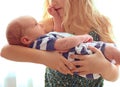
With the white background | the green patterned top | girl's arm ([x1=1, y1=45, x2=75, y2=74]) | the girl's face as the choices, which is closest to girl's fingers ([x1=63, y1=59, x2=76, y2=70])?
girl's arm ([x1=1, y1=45, x2=75, y2=74])

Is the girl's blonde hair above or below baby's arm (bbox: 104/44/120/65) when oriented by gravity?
above

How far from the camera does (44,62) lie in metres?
0.94

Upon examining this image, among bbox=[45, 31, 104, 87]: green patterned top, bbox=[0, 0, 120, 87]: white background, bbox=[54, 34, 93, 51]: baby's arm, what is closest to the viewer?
bbox=[54, 34, 93, 51]: baby's arm

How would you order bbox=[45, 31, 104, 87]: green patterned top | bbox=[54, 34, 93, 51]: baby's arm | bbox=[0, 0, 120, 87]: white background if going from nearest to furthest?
bbox=[54, 34, 93, 51]: baby's arm → bbox=[45, 31, 104, 87]: green patterned top → bbox=[0, 0, 120, 87]: white background

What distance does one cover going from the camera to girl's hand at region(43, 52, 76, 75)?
35.7 inches

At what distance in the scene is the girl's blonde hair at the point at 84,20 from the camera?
1.04 meters

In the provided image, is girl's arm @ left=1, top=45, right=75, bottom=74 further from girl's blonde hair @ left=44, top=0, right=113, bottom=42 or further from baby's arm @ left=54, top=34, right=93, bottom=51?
girl's blonde hair @ left=44, top=0, right=113, bottom=42

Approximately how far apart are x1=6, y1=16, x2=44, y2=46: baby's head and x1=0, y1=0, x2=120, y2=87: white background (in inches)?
16.8

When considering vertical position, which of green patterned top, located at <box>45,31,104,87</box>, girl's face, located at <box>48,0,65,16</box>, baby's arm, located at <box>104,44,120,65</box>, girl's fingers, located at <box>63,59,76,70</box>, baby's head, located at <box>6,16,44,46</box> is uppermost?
girl's face, located at <box>48,0,65,16</box>

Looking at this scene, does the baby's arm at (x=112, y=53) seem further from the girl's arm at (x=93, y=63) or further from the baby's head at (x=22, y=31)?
the baby's head at (x=22, y=31)

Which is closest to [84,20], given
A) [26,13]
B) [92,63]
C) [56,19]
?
[56,19]

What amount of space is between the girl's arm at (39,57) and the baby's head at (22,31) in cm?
3

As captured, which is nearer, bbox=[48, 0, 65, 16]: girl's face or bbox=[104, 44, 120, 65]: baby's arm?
bbox=[104, 44, 120, 65]: baby's arm

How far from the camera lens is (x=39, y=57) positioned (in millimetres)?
936
